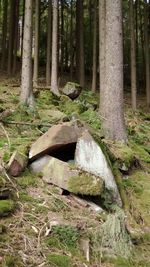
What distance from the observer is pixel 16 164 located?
19.0 ft

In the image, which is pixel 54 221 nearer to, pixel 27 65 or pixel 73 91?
pixel 27 65

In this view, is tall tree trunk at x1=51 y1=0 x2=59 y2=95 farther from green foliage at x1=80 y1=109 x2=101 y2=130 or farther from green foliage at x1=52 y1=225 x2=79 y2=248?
green foliage at x1=52 y1=225 x2=79 y2=248

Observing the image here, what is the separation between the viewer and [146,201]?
6535mm

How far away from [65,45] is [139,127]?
63.2 ft

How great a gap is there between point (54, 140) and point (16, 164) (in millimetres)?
759

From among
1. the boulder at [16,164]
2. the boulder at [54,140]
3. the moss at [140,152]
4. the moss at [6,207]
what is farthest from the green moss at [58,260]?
the moss at [140,152]

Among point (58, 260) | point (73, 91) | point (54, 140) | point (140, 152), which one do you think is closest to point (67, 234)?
point (58, 260)

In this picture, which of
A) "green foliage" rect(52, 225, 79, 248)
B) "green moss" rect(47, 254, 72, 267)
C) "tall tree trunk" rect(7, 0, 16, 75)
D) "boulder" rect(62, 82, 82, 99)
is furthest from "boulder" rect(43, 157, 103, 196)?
"tall tree trunk" rect(7, 0, 16, 75)

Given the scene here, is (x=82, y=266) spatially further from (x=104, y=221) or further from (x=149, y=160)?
(x=149, y=160)

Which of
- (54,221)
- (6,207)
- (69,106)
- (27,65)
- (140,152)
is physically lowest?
(54,221)

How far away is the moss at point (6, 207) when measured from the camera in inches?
183

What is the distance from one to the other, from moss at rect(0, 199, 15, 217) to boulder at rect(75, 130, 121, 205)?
1542 mm

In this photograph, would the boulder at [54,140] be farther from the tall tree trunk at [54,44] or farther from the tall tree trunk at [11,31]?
the tall tree trunk at [11,31]

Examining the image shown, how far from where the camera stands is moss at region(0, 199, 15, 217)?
4.64m
